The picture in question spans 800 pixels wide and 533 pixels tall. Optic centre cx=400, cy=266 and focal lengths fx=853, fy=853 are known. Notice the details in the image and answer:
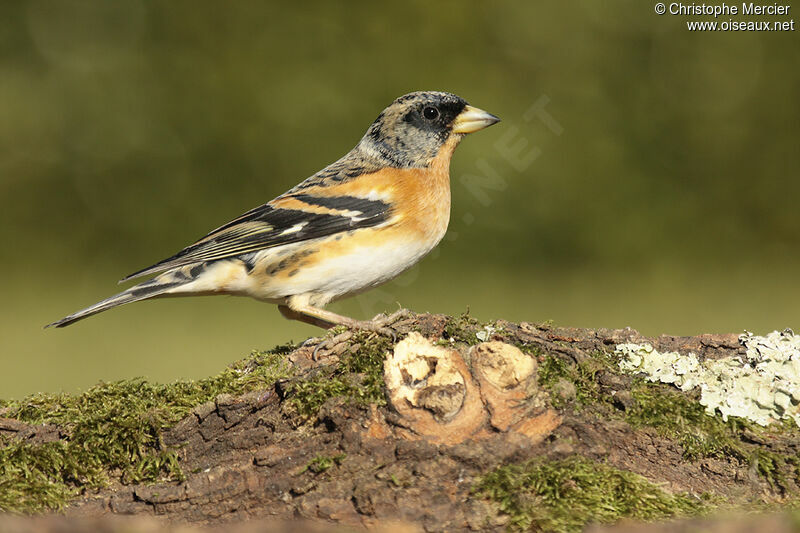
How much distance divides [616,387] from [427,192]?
1.57 metres

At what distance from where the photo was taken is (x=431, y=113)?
4172 mm

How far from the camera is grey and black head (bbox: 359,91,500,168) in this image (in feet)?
13.6

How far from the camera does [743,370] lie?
2764mm

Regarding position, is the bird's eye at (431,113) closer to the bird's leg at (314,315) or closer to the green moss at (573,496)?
the bird's leg at (314,315)

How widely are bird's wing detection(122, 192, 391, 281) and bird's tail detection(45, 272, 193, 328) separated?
0.06 m

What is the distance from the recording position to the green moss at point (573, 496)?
2.15 metres

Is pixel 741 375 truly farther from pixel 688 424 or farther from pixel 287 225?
pixel 287 225

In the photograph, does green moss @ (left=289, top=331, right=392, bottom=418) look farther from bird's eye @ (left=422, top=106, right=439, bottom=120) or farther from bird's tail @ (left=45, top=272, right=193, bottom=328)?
bird's eye @ (left=422, top=106, right=439, bottom=120)

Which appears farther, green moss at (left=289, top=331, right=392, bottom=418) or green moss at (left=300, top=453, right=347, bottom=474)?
green moss at (left=289, top=331, right=392, bottom=418)

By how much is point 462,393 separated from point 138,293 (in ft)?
5.87

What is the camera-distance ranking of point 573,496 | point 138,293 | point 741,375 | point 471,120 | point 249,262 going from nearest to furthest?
point 573,496
point 741,375
point 138,293
point 249,262
point 471,120

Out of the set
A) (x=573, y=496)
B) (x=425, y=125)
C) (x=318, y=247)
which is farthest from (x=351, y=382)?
(x=425, y=125)

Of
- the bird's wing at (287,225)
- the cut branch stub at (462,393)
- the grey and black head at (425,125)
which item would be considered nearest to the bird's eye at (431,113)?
the grey and black head at (425,125)

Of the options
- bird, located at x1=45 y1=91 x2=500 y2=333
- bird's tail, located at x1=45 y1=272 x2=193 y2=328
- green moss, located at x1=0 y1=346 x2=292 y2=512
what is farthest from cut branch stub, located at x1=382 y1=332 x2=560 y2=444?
bird's tail, located at x1=45 y1=272 x2=193 y2=328
